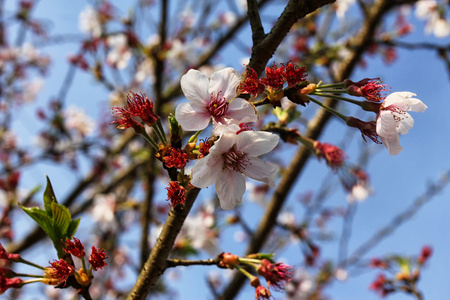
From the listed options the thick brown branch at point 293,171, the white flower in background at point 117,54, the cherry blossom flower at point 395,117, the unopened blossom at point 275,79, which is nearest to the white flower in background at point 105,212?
the white flower in background at point 117,54

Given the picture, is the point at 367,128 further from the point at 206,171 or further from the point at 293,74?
the point at 206,171

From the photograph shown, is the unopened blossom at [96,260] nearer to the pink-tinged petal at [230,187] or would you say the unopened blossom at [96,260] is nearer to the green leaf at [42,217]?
the green leaf at [42,217]

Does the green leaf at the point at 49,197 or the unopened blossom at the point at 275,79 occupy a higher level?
the unopened blossom at the point at 275,79

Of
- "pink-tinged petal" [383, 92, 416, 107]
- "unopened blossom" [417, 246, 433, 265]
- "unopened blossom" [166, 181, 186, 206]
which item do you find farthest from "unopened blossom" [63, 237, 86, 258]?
"unopened blossom" [417, 246, 433, 265]

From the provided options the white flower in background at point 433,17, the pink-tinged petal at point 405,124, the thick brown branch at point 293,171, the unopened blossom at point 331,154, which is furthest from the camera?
the white flower in background at point 433,17

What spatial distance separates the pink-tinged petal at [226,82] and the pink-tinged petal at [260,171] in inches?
7.1

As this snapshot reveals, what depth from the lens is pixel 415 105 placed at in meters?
0.97

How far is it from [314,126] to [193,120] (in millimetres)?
1995

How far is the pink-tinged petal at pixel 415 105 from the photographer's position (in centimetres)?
96

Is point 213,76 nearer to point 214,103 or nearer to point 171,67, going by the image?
point 214,103

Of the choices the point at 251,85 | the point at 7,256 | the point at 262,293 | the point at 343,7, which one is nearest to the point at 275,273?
the point at 262,293

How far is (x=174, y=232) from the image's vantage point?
1016 mm

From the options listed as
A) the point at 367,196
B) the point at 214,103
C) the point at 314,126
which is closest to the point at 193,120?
the point at 214,103

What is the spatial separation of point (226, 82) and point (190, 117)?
13 cm
